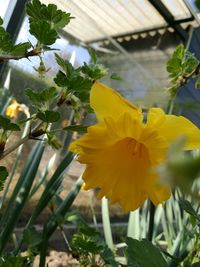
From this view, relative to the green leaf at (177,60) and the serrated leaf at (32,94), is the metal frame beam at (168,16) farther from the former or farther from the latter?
the serrated leaf at (32,94)

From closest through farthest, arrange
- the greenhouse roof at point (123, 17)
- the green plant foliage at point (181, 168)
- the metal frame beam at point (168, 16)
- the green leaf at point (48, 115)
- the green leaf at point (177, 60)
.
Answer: the green plant foliage at point (181, 168) → the green leaf at point (48, 115) → the green leaf at point (177, 60) → the greenhouse roof at point (123, 17) → the metal frame beam at point (168, 16)

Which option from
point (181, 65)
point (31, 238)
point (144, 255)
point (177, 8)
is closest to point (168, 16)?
point (177, 8)

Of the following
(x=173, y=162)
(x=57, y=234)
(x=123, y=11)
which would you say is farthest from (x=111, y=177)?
(x=123, y=11)

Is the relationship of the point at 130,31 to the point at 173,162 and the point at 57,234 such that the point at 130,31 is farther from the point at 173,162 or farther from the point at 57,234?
the point at 173,162

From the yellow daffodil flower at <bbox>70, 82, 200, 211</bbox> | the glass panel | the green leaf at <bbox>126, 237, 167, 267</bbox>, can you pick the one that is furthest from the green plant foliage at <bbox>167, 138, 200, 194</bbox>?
the glass panel

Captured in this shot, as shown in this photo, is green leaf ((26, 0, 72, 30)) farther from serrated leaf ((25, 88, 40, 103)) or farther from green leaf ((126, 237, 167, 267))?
green leaf ((126, 237, 167, 267))

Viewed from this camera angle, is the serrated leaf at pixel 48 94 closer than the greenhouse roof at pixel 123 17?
Yes

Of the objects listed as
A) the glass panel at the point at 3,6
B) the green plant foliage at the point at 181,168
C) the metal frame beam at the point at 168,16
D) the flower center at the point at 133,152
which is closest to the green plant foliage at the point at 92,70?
the flower center at the point at 133,152

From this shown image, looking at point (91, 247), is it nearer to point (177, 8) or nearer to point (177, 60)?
point (177, 60)

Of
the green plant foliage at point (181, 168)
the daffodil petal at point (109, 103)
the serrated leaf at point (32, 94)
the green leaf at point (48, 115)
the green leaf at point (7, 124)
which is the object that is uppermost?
the serrated leaf at point (32, 94)
